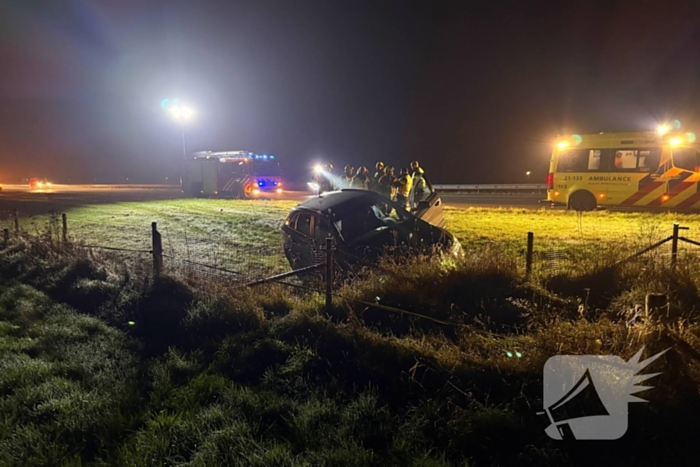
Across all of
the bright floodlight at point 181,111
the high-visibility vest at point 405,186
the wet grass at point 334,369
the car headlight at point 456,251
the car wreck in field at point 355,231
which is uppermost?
the bright floodlight at point 181,111

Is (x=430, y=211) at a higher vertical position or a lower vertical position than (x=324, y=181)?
lower

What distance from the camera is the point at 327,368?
13.5 feet

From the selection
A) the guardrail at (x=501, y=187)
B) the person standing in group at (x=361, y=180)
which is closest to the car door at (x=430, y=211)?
the person standing in group at (x=361, y=180)

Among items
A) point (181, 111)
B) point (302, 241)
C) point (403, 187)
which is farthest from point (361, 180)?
point (181, 111)

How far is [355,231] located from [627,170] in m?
12.4

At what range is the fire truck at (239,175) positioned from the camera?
26.9 meters

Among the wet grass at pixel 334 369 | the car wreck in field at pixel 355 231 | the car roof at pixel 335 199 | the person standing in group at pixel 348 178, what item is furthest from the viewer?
the person standing in group at pixel 348 178

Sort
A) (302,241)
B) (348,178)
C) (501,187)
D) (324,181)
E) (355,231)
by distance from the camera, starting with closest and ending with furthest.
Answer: (355,231), (302,241), (348,178), (324,181), (501,187)

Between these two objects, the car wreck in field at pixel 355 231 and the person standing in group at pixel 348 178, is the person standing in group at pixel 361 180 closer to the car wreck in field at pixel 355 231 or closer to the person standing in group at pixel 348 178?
the person standing in group at pixel 348 178

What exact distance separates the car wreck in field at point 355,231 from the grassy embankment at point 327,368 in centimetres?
82

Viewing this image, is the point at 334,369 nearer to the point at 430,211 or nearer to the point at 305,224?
the point at 305,224

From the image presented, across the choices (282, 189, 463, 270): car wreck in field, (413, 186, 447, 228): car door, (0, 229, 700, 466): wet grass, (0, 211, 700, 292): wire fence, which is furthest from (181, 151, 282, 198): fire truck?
(0, 229, 700, 466): wet grass

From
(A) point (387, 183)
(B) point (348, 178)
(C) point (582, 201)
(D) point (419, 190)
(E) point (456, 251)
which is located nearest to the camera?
(E) point (456, 251)

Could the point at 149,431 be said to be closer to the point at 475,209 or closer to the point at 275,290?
the point at 275,290
